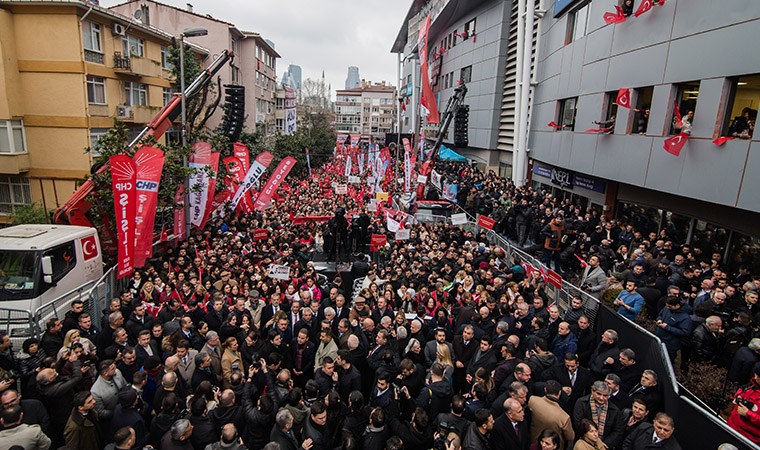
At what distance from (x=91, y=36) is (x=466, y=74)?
91.3 ft

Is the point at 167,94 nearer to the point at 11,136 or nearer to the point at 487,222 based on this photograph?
the point at 11,136

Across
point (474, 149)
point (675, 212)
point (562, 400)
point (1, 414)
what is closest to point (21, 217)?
point (1, 414)

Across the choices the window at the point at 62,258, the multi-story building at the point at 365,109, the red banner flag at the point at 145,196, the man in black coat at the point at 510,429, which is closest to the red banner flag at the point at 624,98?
the man in black coat at the point at 510,429

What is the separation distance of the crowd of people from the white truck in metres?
1.36

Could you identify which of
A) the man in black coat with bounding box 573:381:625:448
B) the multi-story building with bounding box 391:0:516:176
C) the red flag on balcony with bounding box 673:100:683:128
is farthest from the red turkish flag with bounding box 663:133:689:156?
the multi-story building with bounding box 391:0:516:176

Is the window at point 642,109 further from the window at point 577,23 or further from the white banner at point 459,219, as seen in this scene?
the white banner at point 459,219

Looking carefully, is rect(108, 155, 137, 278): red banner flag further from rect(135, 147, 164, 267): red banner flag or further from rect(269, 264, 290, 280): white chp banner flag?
rect(269, 264, 290, 280): white chp banner flag

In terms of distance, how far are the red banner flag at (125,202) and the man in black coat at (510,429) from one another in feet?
30.1

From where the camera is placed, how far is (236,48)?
136ft

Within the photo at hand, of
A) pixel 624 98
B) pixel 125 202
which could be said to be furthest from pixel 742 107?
pixel 125 202

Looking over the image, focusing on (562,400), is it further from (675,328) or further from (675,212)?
(675,212)

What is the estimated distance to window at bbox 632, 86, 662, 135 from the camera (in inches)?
550

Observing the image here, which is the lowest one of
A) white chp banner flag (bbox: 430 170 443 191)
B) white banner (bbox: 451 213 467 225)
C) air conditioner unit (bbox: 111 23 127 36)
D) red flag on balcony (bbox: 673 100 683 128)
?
white banner (bbox: 451 213 467 225)

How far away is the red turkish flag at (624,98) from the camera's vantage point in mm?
14391
